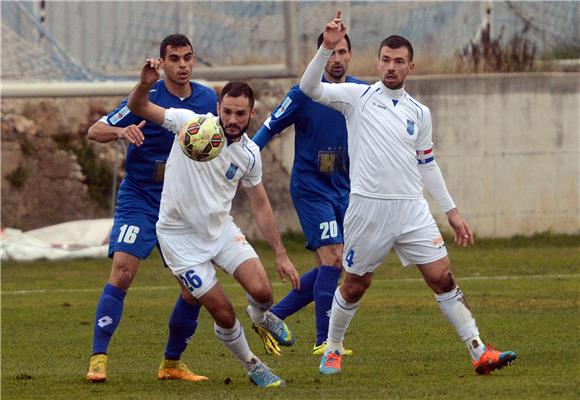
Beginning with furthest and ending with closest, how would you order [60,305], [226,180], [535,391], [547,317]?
1. [60,305]
2. [547,317]
3. [226,180]
4. [535,391]

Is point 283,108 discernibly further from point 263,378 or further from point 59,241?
point 59,241

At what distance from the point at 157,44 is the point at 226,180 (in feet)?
44.7

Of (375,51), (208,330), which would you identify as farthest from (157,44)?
(208,330)

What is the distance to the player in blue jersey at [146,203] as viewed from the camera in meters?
9.80

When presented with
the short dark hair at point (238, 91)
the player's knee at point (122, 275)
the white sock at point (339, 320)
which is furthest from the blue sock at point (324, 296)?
the short dark hair at point (238, 91)

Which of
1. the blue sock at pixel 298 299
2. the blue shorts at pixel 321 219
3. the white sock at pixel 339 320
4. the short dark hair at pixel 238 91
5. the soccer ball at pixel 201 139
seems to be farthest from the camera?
the blue sock at pixel 298 299

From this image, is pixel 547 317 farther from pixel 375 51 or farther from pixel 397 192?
pixel 375 51

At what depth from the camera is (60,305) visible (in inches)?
594

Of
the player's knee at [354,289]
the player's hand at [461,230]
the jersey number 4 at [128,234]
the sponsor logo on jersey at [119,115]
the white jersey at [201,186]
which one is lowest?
the player's knee at [354,289]

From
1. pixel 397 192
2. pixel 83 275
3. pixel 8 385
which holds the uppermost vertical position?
pixel 397 192

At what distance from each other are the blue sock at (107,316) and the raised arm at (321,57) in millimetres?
1970

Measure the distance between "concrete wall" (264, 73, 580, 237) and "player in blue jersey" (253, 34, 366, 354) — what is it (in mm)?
10137

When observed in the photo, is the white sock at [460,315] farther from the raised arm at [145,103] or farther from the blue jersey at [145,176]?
the raised arm at [145,103]

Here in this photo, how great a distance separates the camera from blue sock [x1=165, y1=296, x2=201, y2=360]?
32.2ft
